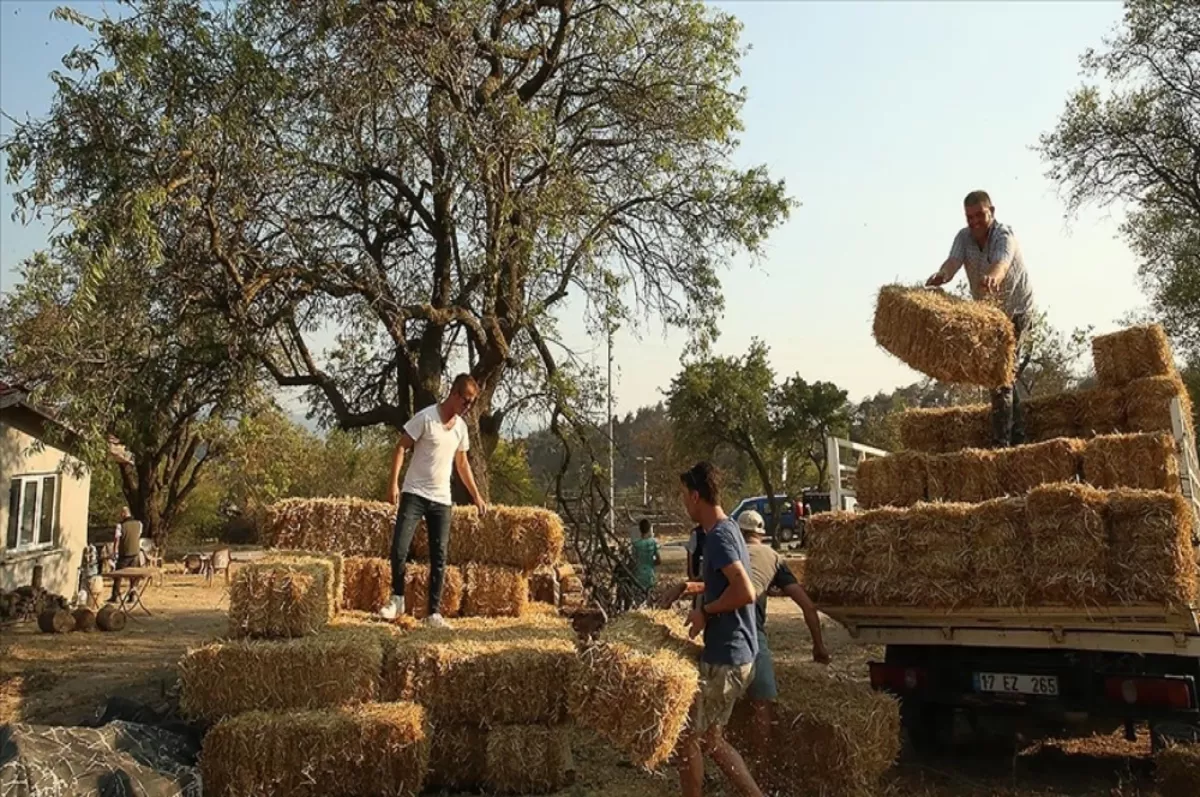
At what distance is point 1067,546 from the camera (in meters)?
5.45

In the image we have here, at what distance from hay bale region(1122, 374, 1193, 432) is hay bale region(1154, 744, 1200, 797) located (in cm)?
236

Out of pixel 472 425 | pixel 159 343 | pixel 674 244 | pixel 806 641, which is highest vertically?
pixel 674 244

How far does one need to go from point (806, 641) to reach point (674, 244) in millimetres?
6360

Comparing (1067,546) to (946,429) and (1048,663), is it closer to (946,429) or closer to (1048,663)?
(1048,663)

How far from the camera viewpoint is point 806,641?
14273mm

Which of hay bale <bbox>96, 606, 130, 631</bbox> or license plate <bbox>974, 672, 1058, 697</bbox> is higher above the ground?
license plate <bbox>974, 672, 1058, 697</bbox>

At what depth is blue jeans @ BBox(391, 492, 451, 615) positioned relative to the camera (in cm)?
722

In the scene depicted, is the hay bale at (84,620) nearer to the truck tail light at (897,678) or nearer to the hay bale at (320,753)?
the hay bale at (320,753)

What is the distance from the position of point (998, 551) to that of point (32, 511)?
58.4 feet

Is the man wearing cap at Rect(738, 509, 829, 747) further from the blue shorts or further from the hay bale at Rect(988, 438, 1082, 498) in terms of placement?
the hay bale at Rect(988, 438, 1082, 498)

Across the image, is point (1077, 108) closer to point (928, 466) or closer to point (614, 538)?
point (614, 538)

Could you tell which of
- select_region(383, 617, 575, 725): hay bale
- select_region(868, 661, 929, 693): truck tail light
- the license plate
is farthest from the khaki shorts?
the license plate

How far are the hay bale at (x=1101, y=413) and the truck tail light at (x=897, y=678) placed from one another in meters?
2.34

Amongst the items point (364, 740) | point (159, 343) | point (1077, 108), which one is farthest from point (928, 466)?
point (1077, 108)
